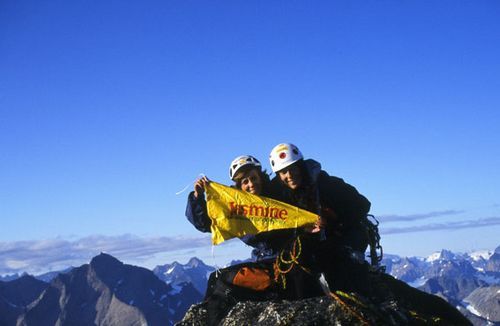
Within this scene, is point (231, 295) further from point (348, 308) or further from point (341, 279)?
point (348, 308)

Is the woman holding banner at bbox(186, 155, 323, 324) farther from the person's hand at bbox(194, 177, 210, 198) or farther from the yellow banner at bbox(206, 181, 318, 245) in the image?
the yellow banner at bbox(206, 181, 318, 245)

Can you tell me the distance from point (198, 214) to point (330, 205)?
3409 millimetres

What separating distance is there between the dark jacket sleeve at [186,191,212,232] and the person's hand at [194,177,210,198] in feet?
0.38

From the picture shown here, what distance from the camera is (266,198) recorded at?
42.0ft

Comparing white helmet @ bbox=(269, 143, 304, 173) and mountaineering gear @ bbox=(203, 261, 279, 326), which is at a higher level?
white helmet @ bbox=(269, 143, 304, 173)

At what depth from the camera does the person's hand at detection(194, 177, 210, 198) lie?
1362 cm

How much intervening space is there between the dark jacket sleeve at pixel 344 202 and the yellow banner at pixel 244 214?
0.79 metres

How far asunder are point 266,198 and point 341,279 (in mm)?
2626

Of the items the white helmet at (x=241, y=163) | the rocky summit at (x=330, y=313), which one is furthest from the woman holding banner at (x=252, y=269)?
the rocky summit at (x=330, y=313)

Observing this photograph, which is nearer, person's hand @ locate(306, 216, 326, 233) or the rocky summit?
the rocky summit

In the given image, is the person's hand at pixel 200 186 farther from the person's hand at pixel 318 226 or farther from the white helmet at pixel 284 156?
the person's hand at pixel 318 226

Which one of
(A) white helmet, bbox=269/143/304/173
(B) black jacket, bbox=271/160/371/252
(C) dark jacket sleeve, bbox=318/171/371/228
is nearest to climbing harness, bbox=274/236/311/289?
(B) black jacket, bbox=271/160/371/252

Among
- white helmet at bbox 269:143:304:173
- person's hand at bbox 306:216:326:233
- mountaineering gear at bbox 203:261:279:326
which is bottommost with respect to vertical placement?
mountaineering gear at bbox 203:261:279:326

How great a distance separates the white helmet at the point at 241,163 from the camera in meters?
13.2
